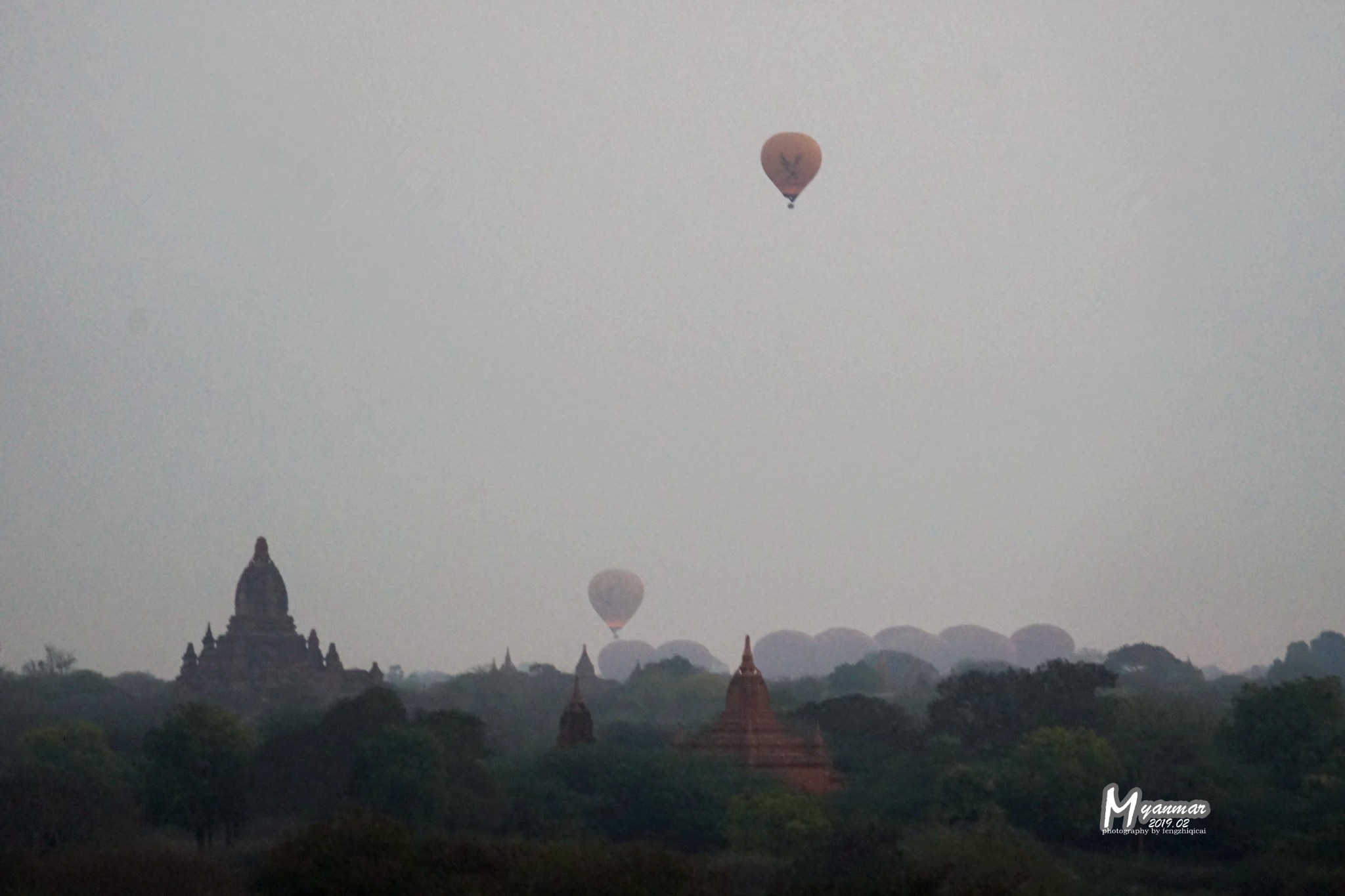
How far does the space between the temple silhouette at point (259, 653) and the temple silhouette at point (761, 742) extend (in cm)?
4915

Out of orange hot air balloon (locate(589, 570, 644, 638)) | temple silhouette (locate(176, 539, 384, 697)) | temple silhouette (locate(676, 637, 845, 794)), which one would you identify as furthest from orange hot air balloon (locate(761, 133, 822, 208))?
orange hot air balloon (locate(589, 570, 644, 638))

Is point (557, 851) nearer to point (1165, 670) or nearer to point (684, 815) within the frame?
point (684, 815)

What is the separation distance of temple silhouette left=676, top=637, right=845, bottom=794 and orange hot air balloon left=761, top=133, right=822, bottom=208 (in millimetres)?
20003

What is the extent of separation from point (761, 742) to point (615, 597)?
9977 cm

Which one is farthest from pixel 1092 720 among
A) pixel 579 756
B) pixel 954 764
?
pixel 579 756

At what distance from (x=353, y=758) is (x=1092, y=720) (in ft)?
94.0

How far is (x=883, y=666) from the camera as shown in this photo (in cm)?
18875

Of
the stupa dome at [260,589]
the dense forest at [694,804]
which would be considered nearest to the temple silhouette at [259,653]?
the stupa dome at [260,589]

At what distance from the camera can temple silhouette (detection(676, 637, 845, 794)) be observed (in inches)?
2660

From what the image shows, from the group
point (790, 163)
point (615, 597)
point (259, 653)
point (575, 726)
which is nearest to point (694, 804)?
point (575, 726)

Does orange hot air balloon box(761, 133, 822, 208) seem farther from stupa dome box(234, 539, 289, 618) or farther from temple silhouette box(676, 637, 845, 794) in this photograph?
stupa dome box(234, 539, 289, 618)

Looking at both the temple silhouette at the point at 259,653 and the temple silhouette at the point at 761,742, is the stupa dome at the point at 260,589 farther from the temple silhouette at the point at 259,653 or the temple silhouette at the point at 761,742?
the temple silhouette at the point at 761,742

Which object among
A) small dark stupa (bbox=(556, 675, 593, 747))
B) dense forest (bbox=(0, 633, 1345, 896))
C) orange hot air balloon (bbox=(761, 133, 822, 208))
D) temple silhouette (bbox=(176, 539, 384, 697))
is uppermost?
orange hot air balloon (bbox=(761, 133, 822, 208))

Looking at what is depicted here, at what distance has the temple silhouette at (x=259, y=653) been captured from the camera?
115438 millimetres
